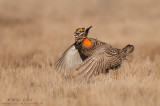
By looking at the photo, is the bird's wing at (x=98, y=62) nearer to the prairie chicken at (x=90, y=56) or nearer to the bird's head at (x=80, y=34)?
the prairie chicken at (x=90, y=56)

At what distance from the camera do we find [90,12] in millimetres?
18422

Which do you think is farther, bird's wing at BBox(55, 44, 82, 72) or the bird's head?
bird's wing at BBox(55, 44, 82, 72)

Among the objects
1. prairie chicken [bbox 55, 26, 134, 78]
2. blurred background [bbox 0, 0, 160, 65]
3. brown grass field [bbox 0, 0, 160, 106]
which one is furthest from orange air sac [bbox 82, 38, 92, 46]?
blurred background [bbox 0, 0, 160, 65]

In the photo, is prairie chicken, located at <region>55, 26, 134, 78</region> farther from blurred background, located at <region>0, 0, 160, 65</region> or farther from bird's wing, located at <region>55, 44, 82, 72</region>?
blurred background, located at <region>0, 0, 160, 65</region>

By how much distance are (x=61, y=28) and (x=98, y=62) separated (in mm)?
9040

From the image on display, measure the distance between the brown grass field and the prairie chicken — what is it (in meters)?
0.22

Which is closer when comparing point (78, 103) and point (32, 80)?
point (78, 103)

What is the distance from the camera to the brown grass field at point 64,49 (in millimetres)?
4273

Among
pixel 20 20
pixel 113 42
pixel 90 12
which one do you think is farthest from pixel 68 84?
pixel 90 12

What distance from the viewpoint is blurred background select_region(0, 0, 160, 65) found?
9623 mm

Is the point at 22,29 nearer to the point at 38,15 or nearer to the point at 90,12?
the point at 38,15

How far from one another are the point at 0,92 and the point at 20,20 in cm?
1099

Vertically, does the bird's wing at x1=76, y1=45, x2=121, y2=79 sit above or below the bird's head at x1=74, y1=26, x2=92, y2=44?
below

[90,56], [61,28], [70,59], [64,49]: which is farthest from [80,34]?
[61,28]
